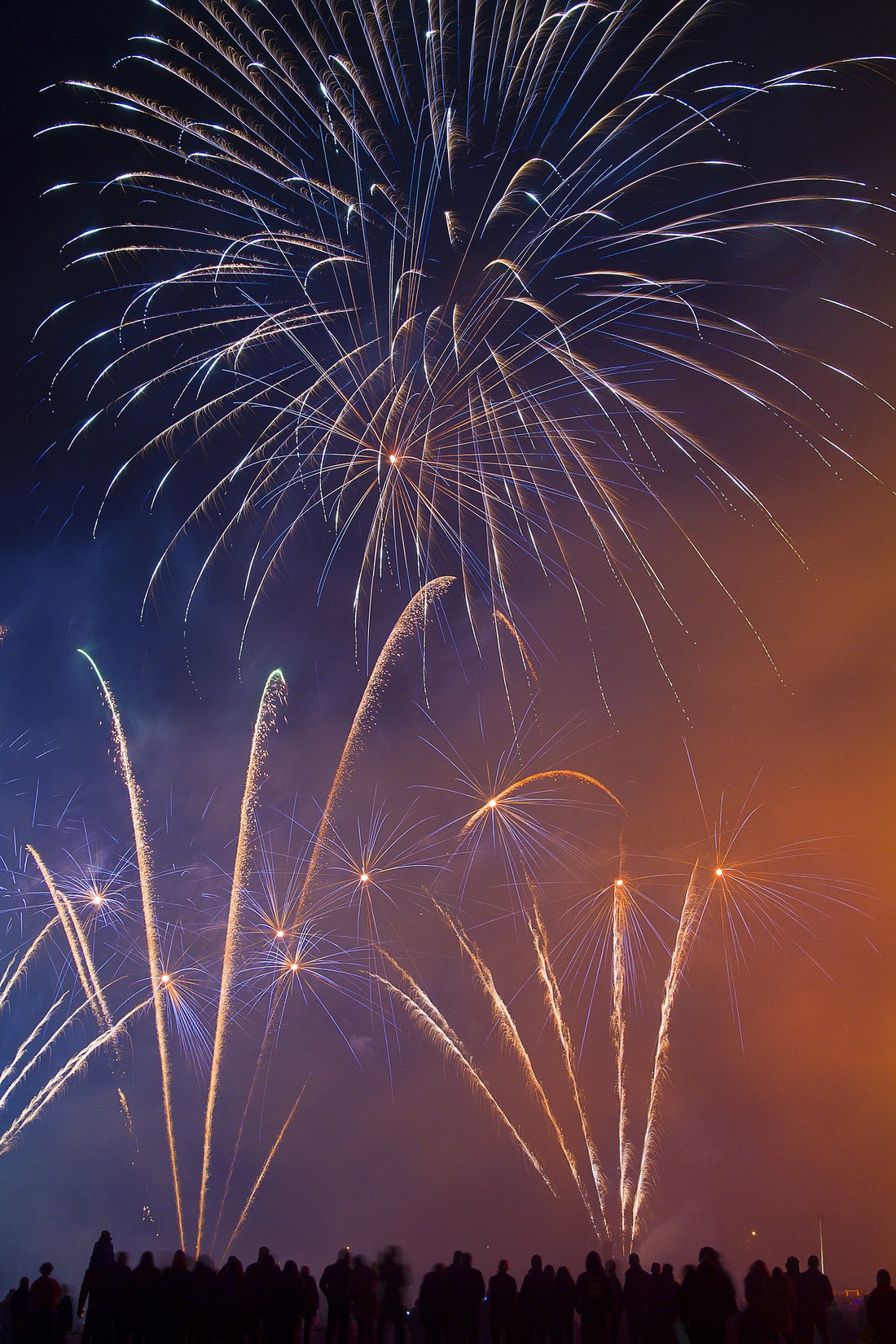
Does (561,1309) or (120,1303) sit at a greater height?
(120,1303)

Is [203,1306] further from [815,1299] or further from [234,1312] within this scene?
[815,1299]

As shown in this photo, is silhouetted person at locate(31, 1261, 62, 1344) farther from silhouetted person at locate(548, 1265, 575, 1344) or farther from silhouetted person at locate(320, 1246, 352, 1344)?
silhouetted person at locate(548, 1265, 575, 1344)

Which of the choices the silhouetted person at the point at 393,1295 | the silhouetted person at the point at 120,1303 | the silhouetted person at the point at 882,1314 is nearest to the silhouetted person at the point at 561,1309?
the silhouetted person at the point at 393,1295

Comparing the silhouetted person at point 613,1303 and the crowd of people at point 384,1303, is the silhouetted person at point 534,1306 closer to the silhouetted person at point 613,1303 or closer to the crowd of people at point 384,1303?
the crowd of people at point 384,1303

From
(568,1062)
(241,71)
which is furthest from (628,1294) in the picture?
(241,71)

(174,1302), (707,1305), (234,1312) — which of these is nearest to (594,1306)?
(707,1305)

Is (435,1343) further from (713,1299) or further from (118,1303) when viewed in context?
(713,1299)

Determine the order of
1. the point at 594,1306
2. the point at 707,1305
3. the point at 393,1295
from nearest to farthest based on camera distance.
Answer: the point at 707,1305 < the point at 594,1306 < the point at 393,1295
